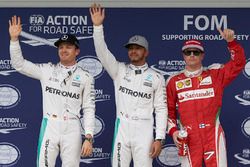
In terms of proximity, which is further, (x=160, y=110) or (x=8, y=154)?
(x=8, y=154)

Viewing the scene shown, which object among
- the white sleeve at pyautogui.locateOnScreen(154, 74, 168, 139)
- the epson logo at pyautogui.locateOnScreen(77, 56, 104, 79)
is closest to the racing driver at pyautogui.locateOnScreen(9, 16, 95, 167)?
the white sleeve at pyautogui.locateOnScreen(154, 74, 168, 139)

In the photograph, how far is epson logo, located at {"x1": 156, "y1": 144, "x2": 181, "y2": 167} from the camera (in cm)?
505

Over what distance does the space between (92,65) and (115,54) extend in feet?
0.81

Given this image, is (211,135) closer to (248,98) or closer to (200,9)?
(248,98)

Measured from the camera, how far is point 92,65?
513 cm

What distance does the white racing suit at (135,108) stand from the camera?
4086 millimetres

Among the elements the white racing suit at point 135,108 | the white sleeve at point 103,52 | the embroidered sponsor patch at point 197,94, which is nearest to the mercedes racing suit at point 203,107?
the embroidered sponsor patch at point 197,94

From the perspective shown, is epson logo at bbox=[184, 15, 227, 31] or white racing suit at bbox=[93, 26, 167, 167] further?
epson logo at bbox=[184, 15, 227, 31]

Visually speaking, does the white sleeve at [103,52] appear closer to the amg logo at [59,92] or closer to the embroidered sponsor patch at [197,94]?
the amg logo at [59,92]

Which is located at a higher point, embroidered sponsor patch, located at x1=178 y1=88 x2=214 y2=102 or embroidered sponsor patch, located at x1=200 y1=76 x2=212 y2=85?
embroidered sponsor patch, located at x1=200 y1=76 x2=212 y2=85

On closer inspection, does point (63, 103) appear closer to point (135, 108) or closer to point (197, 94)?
point (135, 108)

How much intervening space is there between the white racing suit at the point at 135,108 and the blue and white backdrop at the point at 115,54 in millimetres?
856

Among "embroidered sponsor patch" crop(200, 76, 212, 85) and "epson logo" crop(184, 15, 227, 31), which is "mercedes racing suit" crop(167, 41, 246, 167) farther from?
"epson logo" crop(184, 15, 227, 31)

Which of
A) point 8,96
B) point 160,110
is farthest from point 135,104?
point 8,96
